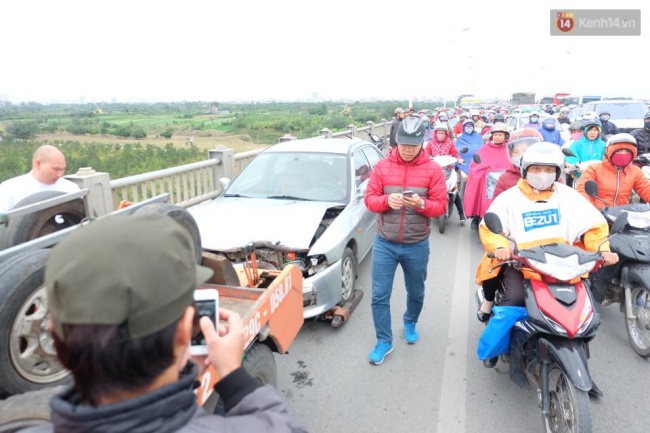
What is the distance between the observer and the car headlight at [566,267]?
295 cm

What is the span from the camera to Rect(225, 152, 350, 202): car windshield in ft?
18.4

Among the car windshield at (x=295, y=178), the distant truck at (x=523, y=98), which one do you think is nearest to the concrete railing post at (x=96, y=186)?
the car windshield at (x=295, y=178)

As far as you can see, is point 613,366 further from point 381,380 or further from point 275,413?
point 275,413

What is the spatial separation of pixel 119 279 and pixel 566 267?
2800 millimetres

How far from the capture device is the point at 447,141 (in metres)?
9.01

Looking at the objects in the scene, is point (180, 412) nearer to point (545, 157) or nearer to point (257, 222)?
point (545, 157)

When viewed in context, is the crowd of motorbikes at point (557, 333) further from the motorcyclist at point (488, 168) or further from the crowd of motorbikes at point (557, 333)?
the motorcyclist at point (488, 168)

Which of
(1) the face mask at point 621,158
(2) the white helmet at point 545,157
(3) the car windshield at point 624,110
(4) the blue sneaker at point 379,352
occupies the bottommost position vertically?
(4) the blue sneaker at point 379,352

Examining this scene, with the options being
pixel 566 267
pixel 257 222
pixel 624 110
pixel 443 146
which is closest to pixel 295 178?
pixel 257 222

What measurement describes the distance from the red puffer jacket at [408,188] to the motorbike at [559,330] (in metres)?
0.89

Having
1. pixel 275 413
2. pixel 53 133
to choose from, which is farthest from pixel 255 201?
pixel 53 133

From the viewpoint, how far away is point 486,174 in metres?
7.04

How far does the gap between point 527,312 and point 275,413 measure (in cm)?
233

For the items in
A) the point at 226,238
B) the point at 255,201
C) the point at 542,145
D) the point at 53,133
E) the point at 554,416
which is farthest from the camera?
the point at 53,133
